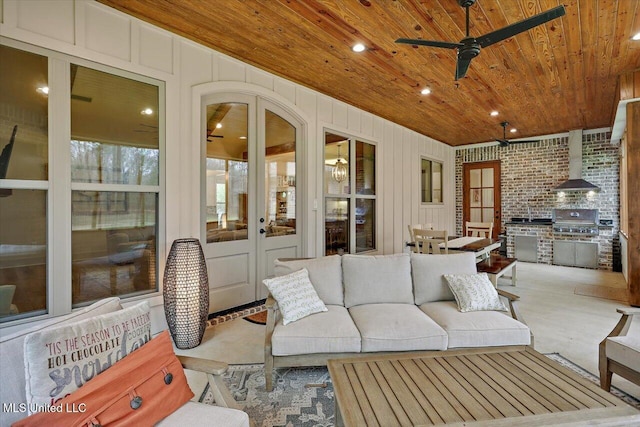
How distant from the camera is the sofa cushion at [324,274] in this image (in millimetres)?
2689

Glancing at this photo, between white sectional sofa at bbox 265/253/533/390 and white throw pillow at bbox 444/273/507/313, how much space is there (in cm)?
7

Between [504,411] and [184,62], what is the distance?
151 inches

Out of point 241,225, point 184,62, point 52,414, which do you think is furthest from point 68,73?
point 52,414

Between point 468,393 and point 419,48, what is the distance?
3.22 meters

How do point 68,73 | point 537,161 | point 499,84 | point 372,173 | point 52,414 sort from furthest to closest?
point 537,161 → point 372,173 → point 499,84 → point 68,73 → point 52,414

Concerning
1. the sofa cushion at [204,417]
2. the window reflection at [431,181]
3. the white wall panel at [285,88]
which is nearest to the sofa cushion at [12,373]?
the sofa cushion at [204,417]

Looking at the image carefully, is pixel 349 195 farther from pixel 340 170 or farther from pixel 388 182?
pixel 388 182

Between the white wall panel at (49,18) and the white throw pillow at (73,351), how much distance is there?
245 cm

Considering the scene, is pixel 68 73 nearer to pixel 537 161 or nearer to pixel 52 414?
pixel 52 414

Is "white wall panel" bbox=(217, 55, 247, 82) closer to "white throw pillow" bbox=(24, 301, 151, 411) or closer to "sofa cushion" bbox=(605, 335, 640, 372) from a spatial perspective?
"white throw pillow" bbox=(24, 301, 151, 411)

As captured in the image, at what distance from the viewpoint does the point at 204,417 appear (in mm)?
1266

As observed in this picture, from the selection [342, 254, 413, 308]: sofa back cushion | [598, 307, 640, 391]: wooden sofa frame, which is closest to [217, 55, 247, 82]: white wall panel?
[342, 254, 413, 308]: sofa back cushion

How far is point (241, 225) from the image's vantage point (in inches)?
152

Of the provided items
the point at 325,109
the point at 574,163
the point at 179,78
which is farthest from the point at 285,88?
the point at 574,163
